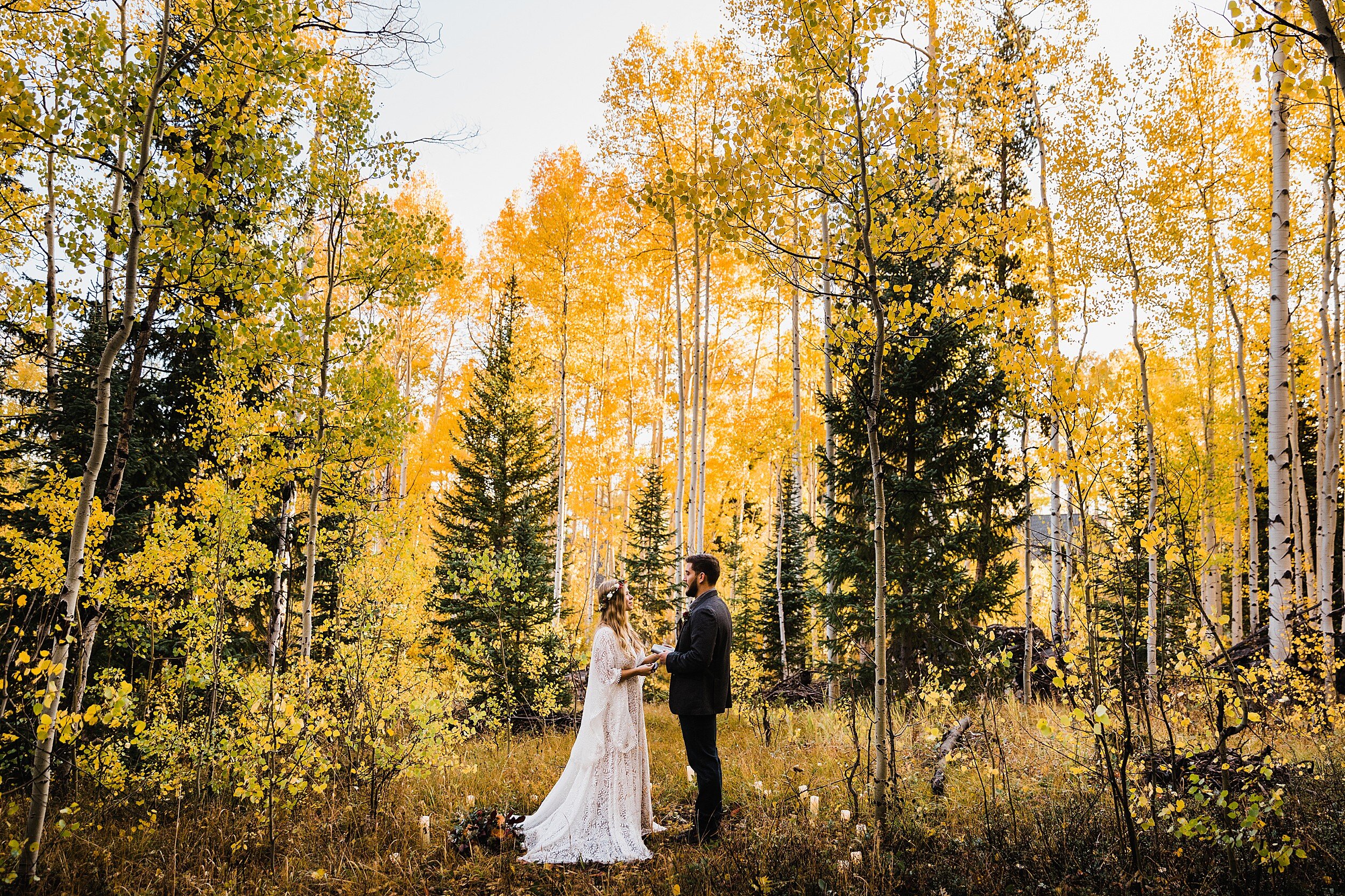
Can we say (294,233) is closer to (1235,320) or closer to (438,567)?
(438,567)

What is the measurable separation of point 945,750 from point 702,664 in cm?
189

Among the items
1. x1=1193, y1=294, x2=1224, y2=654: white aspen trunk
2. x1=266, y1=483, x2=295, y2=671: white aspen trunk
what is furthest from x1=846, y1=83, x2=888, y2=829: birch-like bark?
x1=1193, y1=294, x2=1224, y2=654: white aspen trunk

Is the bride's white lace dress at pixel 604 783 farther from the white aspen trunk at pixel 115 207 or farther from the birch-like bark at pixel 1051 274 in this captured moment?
the birch-like bark at pixel 1051 274

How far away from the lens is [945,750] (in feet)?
14.1

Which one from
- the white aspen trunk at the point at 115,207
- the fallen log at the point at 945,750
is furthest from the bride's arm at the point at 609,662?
the white aspen trunk at the point at 115,207

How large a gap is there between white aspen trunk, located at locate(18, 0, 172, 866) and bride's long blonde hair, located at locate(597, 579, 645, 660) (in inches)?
106

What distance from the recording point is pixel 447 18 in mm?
3594

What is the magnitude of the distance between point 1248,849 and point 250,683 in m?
5.58

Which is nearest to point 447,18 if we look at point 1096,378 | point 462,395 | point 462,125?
point 462,125

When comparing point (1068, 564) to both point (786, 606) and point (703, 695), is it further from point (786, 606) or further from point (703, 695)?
point (786, 606)

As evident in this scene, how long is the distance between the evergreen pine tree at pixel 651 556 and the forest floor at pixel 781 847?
9.07 meters

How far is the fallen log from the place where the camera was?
399 cm

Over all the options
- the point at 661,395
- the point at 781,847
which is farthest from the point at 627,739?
the point at 661,395

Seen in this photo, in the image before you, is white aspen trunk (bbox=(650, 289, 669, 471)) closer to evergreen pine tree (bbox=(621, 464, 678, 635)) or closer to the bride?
evergreen pine tree (bbox=(621, 464, 678, 635))
